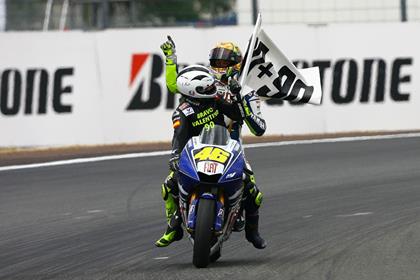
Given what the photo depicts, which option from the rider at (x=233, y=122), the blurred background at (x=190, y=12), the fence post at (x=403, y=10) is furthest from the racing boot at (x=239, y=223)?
the fence post at (x=403, y=10)

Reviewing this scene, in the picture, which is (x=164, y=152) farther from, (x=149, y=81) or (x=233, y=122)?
(x=233, y=122)

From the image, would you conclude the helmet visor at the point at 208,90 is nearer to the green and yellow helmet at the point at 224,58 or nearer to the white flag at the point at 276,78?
the green and yellow helmet at the point at 224,58

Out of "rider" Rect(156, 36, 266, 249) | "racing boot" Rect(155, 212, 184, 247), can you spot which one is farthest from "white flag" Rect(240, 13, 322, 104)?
"racing boot" Rect(155, 212, 184, 247)

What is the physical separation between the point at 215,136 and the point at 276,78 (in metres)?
1.42

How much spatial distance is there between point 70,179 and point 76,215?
300 cm

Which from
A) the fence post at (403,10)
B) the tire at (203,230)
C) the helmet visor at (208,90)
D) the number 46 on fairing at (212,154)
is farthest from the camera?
the fence post at (403,10)

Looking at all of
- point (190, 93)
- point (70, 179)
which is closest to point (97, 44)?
point (70, 179)

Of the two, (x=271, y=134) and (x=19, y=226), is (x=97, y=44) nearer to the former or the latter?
(x=271, y=134)

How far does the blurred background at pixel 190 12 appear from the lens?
19.2m

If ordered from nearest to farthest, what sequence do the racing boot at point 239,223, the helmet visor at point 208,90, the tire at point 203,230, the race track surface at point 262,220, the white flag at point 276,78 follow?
the tire at point 203,230 → the race track surface at point 262,220 → the helmet visor at point 208,90 → the racing boot at point 239,223 → the white flag at point 276,78

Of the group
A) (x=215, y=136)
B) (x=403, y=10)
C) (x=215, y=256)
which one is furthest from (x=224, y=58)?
(x=403, y=10)

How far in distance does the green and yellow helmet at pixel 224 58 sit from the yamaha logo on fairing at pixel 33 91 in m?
9.93

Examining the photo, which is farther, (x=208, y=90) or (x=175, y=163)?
(x=175, y=163)

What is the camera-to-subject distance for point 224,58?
8.85 metres
